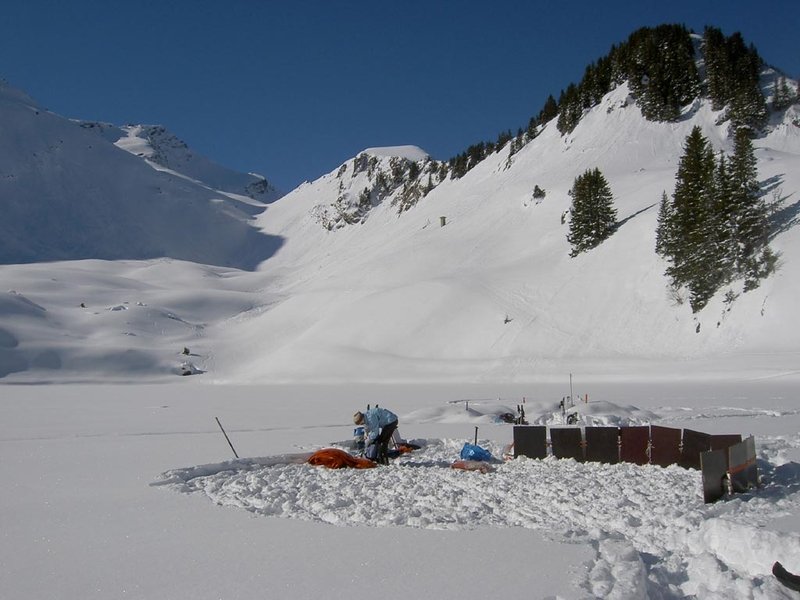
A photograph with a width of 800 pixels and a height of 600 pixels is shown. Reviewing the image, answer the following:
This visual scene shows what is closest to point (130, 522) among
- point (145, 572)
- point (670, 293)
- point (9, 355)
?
point (145, 572)

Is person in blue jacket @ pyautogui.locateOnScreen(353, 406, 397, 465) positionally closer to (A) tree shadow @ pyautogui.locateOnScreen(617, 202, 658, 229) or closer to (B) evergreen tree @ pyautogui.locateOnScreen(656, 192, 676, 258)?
(B) evergreen tree @ pyautogui.locateOnScreen(656, 192, 676, 258)

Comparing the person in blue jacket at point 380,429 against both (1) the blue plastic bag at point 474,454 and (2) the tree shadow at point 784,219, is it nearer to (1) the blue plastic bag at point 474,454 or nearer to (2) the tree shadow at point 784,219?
(1) the blue plastic bag at point 474,454

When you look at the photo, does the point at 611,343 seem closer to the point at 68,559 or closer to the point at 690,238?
the point at 690,238

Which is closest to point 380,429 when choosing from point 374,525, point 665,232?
point 374,525

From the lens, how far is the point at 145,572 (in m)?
6.12

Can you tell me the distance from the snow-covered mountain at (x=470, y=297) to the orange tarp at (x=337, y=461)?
24.8 m

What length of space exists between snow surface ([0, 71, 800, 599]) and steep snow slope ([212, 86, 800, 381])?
27 cm

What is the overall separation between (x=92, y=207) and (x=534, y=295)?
426 feet

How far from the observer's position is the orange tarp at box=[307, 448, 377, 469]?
12.1m

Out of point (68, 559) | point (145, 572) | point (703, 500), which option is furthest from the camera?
point (703, 500)

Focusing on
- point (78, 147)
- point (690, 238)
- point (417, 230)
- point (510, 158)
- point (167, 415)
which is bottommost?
point (167, 415)

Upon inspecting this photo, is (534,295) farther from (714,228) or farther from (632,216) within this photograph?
(714,228)

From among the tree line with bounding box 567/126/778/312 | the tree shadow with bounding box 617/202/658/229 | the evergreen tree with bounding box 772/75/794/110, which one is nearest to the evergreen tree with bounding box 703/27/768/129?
the evergreen tree with bounding box 772/75/794/110

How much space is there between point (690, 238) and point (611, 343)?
26.9ft
